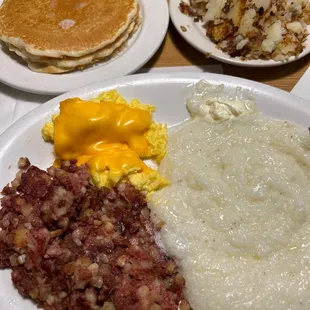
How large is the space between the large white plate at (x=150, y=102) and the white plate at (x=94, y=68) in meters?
0.13

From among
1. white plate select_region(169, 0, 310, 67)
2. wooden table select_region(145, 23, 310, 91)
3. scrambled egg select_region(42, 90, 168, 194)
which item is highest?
white plate select_region(169, 0, 310, 67)

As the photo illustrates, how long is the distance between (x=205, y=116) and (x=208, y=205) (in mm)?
418

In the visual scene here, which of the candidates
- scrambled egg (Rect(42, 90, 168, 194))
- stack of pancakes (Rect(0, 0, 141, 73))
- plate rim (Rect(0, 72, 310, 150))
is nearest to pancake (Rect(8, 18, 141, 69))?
stack of pancakes (Rect(0, 0, 141, 73))

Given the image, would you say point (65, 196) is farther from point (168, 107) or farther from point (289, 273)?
point (289, 273)

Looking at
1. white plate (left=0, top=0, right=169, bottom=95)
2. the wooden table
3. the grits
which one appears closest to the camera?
the grits

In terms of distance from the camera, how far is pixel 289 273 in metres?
1.56

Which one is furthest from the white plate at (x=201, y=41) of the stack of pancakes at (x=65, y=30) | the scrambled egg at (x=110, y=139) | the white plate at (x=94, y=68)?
the scrambled egg at (x=110, y=139)

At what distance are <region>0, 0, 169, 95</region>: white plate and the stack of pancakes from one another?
1.5 inches

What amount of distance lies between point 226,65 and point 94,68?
68cm

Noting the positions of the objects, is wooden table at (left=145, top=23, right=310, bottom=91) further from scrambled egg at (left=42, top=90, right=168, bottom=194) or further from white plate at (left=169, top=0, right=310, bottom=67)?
scrambled egg at (left=42, top=90, right=168, bottom=194)

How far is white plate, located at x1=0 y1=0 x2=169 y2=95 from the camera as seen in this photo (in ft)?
6.81

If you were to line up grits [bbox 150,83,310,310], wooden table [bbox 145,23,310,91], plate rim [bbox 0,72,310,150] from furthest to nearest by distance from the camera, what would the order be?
wooden table [bbox 145,23,310,91] < plate rim [bbox 0,72,310,150] < grits [bbox 150,83,310,310]

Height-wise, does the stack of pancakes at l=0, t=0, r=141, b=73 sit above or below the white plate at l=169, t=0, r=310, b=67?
below

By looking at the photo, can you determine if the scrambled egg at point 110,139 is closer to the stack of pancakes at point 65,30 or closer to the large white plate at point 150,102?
the large white plate at point 150,102
